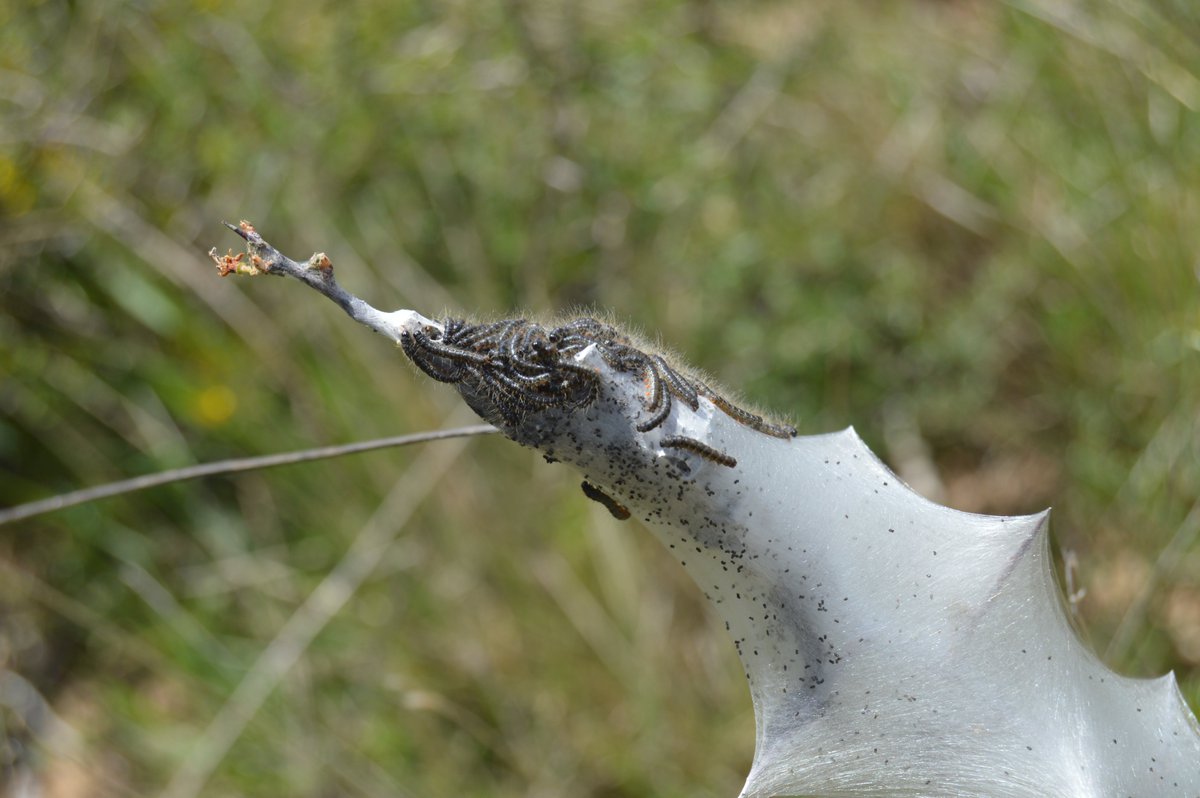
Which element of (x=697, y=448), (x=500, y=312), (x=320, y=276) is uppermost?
(x=500, y=312)

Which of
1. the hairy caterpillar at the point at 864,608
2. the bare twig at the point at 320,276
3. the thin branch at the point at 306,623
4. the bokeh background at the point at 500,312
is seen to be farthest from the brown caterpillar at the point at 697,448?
the thin branch at the point at 306,623

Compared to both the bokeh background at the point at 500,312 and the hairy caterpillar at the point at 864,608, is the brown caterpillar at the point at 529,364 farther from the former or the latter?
the bokeh background at the point at 500,312

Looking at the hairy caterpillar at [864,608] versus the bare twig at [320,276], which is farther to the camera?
the hairy caterpillar at [864,608]

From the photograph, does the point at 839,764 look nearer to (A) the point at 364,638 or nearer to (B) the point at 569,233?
(A) the point at 364,638

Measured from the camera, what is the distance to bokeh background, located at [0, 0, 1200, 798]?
363cm

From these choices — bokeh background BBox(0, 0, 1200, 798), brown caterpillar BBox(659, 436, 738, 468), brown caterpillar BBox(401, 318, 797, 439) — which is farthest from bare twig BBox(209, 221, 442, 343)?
bokeh background BBox(0, 0, 1200, 798)

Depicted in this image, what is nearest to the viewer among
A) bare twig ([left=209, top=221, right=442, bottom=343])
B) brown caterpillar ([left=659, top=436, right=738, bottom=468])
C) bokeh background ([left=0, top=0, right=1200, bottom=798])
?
bare twig ([left=209, top=221, right=442, bottom=343])

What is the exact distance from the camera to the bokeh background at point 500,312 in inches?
143

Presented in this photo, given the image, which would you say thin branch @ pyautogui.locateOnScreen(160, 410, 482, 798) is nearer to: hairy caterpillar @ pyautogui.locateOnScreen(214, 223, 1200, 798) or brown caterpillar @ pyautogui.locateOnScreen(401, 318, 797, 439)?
hairy caterpillar @ pyautogui.locateOnScreen(214, 223, 1200, 798)

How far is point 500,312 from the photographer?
3.51m

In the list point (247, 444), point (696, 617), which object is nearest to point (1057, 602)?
point (696, 617)

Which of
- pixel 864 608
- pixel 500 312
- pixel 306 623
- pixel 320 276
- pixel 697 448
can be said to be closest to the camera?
pixel 320 276

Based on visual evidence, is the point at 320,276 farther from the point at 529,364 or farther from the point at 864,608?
the point at 864,608

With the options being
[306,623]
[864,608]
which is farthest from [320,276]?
[306,623]
